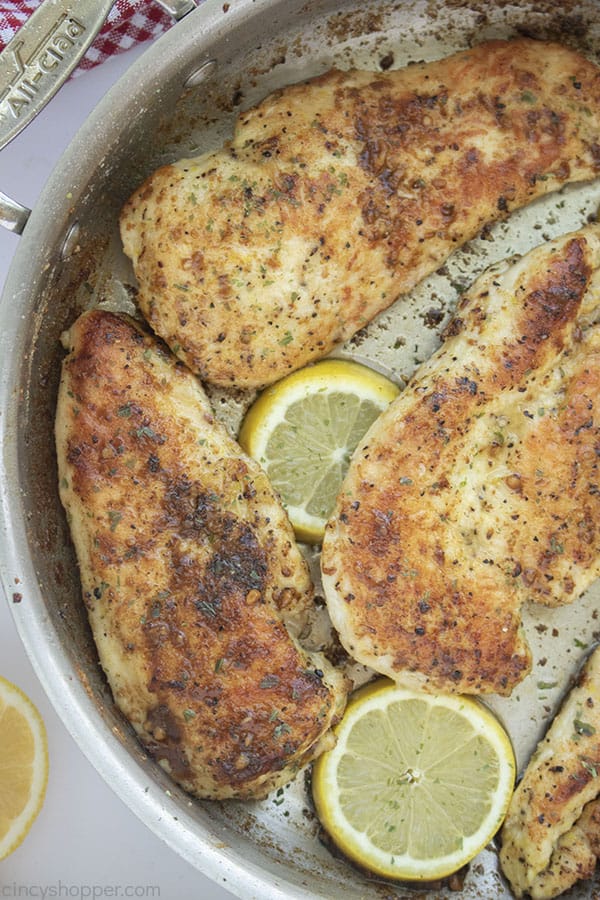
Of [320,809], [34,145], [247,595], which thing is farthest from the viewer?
[34,145]

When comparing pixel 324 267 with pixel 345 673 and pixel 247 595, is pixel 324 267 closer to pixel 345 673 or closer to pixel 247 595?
pixel 247 595

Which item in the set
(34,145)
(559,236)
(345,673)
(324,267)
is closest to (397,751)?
(345,673)

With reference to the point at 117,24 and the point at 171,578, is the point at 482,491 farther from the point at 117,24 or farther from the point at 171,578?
the point at 117,24

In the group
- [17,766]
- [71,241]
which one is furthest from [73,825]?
[71,241]

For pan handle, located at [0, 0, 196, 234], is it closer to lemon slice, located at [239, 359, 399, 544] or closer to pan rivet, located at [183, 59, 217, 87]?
pan rivet, located at [183, 59, 217, 87]

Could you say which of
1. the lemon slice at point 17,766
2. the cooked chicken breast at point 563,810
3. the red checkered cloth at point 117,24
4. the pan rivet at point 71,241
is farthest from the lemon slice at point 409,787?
the red checkered cloth at point 117,24

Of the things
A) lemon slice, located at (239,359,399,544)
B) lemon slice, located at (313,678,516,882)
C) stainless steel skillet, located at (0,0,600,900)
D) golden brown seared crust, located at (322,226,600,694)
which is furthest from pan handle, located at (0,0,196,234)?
lemon slice, located at (313,678,516,882)
